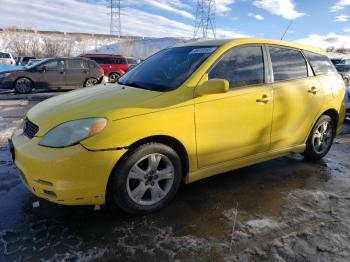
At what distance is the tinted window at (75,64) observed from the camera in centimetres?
1441

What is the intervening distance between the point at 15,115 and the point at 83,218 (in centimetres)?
613

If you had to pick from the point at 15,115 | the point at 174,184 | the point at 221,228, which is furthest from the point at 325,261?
the point at 15,115

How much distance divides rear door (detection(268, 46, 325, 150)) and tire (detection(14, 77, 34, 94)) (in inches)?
467

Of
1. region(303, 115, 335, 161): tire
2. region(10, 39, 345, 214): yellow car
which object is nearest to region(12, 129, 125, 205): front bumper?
region(10, 39, 345, 214): yellow car

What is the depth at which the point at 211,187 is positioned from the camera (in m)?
3.84

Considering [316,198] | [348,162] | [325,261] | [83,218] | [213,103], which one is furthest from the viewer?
[348,162]

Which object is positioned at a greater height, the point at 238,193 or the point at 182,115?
the point at 182,115

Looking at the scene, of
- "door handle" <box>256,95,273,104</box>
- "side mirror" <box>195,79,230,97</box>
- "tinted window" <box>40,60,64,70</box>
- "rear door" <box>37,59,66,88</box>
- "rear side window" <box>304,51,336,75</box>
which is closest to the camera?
"side mirror" <box>195,79,230,97</box>

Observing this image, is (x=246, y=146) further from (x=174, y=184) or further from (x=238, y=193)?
(x=174, y=184)

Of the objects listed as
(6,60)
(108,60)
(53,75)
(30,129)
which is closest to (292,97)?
(30,129)

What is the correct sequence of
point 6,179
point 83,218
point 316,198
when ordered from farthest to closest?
point 6,179, point 316,198, point 83,218

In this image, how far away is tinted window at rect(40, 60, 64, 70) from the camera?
13953 millimetres

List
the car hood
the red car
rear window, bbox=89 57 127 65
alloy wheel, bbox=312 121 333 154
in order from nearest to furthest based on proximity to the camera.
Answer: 1. the car hood
2. alloy wheel, bbox=312 121 333 154
3. the red car
4. rear window, bbox=89 57 127 65

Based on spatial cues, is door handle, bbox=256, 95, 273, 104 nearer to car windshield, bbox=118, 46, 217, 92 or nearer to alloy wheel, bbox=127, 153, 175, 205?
car windshield, bbox=118, 46, 217, 92
